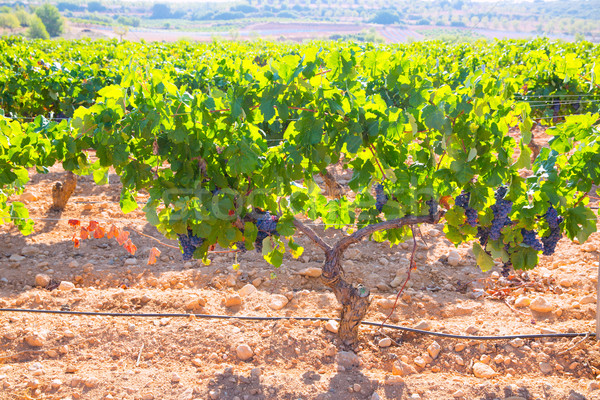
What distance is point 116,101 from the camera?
240 cm

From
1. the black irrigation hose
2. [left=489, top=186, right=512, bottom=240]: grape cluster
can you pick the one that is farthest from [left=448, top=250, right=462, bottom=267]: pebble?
[left=489, top=186, right=512, bottom=240]: grape cluster

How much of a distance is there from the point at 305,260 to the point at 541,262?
212 centimetres

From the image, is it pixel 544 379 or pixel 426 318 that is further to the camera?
pixel 426 318

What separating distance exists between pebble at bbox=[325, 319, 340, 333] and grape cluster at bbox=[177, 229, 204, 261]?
1.08m

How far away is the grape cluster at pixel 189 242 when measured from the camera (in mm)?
2738

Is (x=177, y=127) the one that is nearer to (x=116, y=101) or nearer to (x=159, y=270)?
(x=116, y=101)

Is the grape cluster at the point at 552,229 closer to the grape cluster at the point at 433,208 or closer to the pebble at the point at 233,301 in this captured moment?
the grape cluster at the point at 433,208

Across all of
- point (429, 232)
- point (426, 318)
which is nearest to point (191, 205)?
point (426, 318)

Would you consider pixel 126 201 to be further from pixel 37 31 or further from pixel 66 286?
pixel 37 31

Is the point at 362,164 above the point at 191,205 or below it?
above

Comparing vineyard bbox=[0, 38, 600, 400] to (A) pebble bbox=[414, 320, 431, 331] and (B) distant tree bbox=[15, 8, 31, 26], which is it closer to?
(A) pebble bbox=[414, 320, 431, 331]

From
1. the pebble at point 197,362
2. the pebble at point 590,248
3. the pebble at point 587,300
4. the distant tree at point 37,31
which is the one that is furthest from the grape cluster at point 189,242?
the distant tree at point 37,31

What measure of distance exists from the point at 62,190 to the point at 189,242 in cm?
350

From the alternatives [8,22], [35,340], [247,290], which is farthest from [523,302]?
[8,22]
